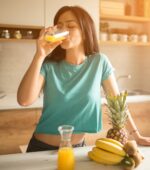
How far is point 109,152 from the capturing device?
1.06m

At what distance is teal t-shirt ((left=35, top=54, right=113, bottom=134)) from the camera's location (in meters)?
1.32

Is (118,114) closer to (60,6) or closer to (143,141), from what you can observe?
(143,141)

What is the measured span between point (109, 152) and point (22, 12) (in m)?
1.96

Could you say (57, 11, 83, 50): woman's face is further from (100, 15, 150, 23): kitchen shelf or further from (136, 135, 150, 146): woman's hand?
(100, 15, 150, 23): kitchen shelf

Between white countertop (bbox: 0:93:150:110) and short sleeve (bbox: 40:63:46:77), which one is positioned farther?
white countertop (bbox: 0:93:150:110)

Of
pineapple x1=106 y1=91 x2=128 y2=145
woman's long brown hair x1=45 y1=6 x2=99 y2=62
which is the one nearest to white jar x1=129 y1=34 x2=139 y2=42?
woman's long brown hair x1=45 y1=6 x2=99 y2=62

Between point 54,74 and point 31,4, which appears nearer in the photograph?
point 54,74

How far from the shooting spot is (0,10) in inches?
102

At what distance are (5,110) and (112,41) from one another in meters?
1.41

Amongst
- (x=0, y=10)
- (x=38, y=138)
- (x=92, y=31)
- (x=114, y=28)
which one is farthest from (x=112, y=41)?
(x=38, y=138)

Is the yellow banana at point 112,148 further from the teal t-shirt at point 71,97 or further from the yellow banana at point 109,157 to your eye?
the teal t-shirt at point 71,97

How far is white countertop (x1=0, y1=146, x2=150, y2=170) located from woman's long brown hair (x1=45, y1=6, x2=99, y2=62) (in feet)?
1.64

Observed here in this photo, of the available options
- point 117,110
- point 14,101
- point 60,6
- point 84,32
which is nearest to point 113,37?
point 60,6

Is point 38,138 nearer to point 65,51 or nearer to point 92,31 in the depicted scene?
point 65,51
